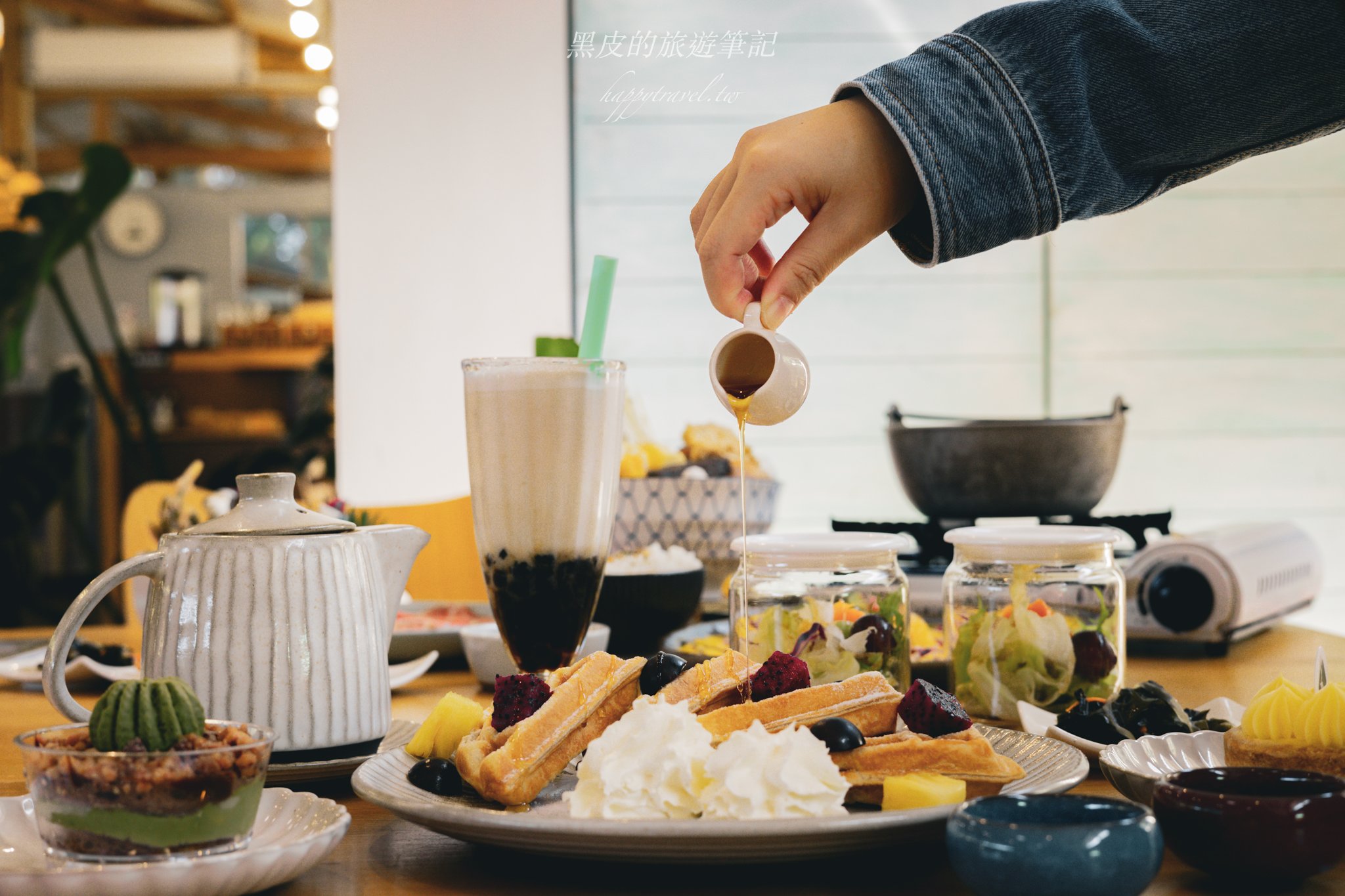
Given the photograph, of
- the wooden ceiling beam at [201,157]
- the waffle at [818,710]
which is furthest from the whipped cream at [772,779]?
the wooden ceiling beam at [201,157]

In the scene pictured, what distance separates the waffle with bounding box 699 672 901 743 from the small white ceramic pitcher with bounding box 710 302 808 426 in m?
0.34

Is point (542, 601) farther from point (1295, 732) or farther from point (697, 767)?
point (1295, 732)

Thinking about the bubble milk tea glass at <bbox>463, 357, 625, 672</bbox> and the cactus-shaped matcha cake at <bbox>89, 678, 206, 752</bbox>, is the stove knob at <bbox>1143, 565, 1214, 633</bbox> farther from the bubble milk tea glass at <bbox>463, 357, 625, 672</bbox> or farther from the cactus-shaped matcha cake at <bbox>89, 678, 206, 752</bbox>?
the cactus-shaped matcha cake at <bbox>89, 678, 206, 752</bbox>

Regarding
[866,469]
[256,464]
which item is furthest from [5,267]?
[866,469]

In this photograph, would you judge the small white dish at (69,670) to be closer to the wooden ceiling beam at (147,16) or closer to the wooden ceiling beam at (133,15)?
the wooden ceiling beam at (147,16)

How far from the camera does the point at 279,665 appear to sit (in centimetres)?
87

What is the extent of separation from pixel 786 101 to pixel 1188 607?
9.86 ft

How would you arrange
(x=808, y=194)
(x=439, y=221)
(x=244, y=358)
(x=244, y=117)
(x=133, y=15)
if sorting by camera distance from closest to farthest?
(x=808, y=194) → (x=439, y=221) → (x=133, y=15) → (x=244, y=358) → (x=244, y=117)

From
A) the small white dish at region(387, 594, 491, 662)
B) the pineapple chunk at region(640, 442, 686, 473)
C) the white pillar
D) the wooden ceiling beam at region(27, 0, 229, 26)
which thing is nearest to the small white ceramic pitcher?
the small white dish at region(387, 594, 491, 662)

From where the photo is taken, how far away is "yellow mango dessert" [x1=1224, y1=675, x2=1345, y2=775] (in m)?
0.77

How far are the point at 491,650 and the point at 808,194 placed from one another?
24.8 inches

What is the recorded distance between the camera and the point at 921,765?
0.73 m

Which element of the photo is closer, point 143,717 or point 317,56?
point 143,717

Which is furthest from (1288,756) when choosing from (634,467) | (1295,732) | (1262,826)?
(634,467)
